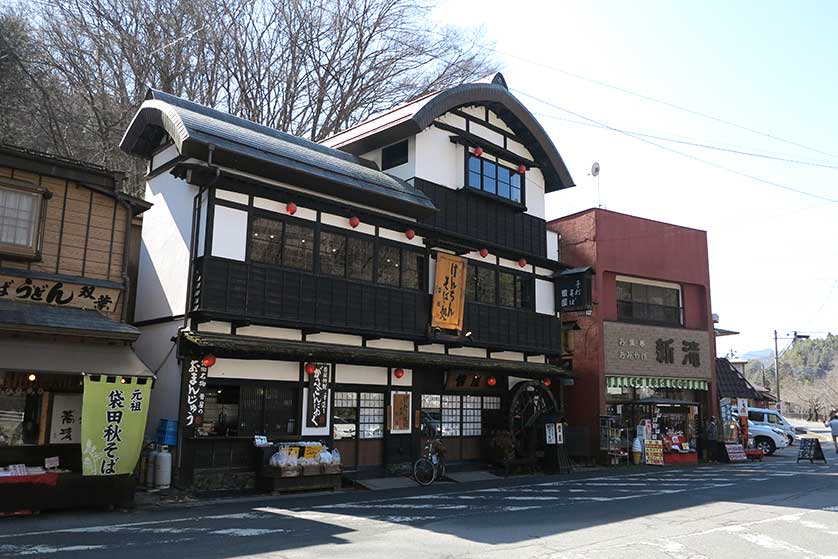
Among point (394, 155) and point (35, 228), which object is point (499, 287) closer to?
point (394, 155)

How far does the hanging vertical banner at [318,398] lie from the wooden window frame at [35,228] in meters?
6.89

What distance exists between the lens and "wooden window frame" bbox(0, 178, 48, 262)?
13.6m

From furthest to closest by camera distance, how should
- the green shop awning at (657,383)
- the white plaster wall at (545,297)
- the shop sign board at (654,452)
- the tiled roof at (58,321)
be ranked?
the green shop awning at (657,383) → the shop sign board at (654,452) → the white plaster wall at (545,297) → the tiled roof at (58,321)

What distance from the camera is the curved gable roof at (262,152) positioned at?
15.8 m

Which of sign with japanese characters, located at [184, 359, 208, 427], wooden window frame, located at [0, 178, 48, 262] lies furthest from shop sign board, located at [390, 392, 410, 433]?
wooden window frame, located at [0, 178, 48, 262]

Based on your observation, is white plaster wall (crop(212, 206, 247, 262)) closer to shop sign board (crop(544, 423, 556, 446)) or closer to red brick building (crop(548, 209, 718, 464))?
shop sign board (crop(544, 423, 556, 446))

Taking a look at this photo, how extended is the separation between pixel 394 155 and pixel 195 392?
33.4 feet

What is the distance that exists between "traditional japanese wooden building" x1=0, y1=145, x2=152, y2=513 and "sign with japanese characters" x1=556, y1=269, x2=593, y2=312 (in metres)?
14.8

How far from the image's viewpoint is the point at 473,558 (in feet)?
28.5

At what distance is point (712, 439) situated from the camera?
27594 mm

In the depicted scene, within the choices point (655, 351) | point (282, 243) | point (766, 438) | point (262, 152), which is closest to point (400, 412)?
point (282, 243)

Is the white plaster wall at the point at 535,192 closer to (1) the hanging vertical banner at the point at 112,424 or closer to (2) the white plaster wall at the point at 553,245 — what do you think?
(2) the white plaster wall at the point at 553,245

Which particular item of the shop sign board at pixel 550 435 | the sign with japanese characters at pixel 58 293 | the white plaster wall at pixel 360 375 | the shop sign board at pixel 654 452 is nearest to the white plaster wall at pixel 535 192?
the shop sign board at pixel 550 435

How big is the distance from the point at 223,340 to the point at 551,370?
12.3 metres
